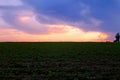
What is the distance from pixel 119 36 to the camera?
63438 millimetres

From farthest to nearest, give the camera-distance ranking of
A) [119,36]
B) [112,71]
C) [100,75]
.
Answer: [119,36], [112,71], [100,75]

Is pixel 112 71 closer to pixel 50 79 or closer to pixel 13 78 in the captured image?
pixel 50 79

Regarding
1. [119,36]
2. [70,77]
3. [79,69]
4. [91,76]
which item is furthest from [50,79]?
[119,36]

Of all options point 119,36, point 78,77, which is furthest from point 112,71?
point 119,36

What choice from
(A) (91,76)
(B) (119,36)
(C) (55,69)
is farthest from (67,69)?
(B) (119,36)

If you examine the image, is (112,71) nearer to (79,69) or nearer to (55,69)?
(79,69)

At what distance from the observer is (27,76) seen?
60.9ft

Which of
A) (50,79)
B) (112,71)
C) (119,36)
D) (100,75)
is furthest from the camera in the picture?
(119,36)

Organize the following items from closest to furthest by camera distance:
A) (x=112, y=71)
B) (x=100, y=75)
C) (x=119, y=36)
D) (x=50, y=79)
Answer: (x=50, y=79) → (x=100, y=75) → (x=112, y=71) → (x=119, y=36)

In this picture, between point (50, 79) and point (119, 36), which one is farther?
point (119, 36)

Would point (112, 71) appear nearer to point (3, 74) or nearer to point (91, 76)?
point (91, 76)

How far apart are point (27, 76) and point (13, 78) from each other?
898mm

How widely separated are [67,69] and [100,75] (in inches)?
110

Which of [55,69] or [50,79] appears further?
[55,69]
